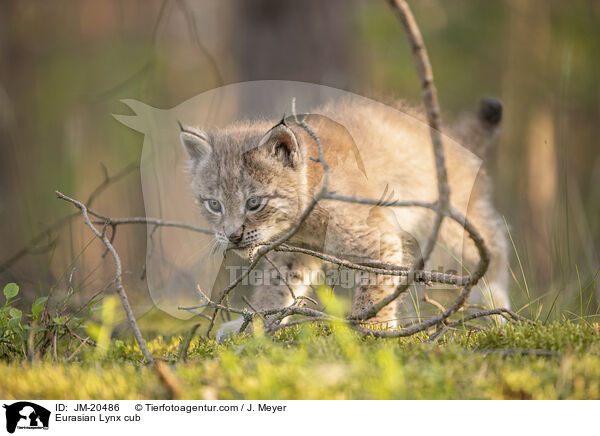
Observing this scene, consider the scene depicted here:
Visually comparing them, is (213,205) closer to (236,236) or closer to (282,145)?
(236,236)

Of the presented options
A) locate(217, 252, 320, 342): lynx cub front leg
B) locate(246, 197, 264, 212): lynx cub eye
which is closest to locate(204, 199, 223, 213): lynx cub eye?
locate(246, 197, 264, 212): lynx cub eye

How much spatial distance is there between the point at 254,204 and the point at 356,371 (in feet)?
4.73

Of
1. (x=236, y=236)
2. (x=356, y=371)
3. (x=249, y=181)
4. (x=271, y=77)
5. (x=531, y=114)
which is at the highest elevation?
(x=271, y=77)

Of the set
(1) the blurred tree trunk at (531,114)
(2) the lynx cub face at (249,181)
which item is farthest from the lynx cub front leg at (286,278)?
(1) the blurred tree trunk at (531,114)

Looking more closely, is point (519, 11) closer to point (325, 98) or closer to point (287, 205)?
point (325, 98)

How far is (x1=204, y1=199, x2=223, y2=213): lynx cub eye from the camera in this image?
277cm

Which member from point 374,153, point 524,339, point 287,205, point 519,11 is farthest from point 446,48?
point 524,339

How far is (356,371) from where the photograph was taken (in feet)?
4.47

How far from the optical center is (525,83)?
6062mm

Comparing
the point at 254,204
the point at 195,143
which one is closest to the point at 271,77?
the point at 195,143

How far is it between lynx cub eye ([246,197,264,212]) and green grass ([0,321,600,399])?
101cm
